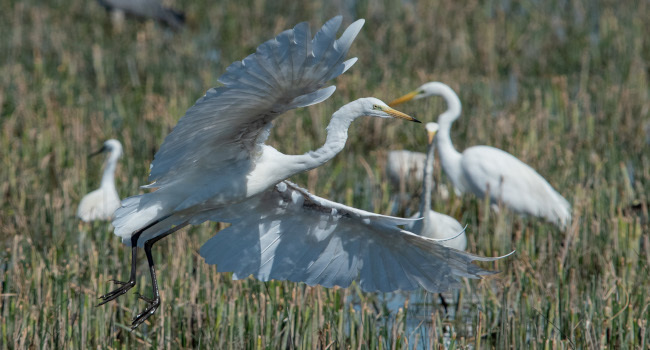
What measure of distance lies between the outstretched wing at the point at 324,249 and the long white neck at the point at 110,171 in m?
2.59

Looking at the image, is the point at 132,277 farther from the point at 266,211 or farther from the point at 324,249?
the point at 324,249

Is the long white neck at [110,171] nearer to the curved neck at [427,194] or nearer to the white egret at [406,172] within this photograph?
the white egret at [406,172]

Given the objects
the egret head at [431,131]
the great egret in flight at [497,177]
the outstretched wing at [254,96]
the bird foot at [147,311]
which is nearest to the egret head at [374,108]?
the outstretched wing at [254,96]

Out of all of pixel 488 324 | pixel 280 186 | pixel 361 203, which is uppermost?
pixel 361 203

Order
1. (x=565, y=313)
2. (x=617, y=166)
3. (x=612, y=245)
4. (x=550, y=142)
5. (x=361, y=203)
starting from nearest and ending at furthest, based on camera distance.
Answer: (x=565, y=313) < (x=612, y=245) < (x=361, y=203) < (x=617, y=166) < (x=550, y=142)

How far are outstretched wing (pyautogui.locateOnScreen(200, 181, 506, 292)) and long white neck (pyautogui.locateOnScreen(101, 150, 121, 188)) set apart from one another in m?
2.59

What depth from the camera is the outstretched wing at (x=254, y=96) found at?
329 centimetres

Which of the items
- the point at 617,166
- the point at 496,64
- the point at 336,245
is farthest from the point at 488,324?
the point at 496,64

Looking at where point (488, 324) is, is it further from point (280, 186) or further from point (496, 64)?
point (496, 64)

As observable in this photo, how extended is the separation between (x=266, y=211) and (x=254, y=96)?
1.17 metres

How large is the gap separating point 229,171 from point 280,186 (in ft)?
1.06

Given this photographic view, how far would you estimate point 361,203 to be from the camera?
23.2 ft

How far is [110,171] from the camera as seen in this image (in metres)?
7.08

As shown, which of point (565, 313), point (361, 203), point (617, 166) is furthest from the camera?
point (617, 166)
